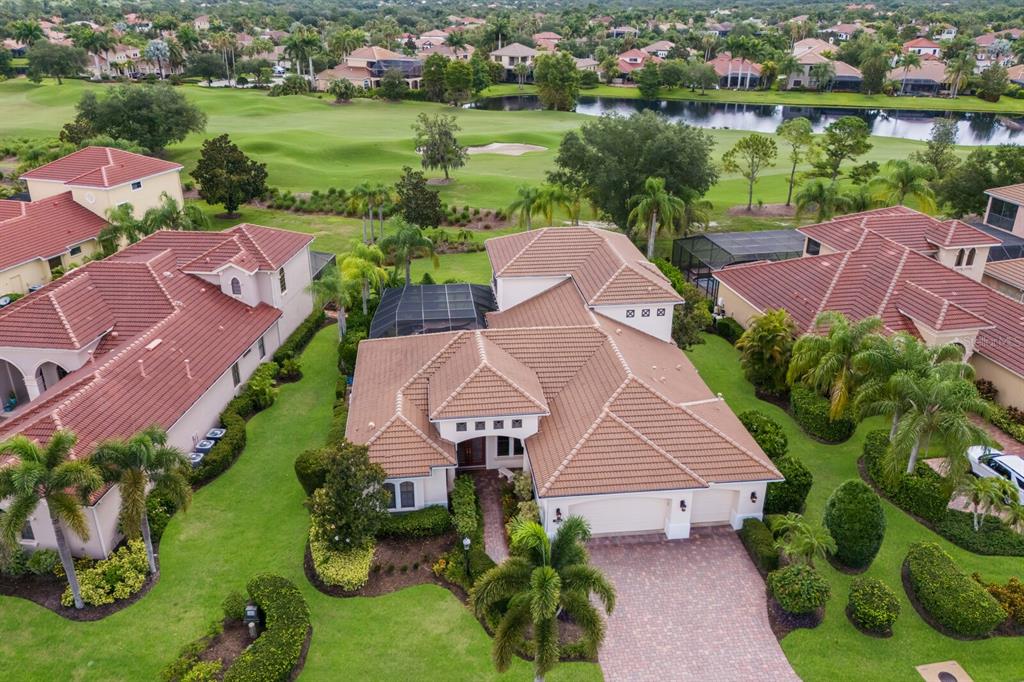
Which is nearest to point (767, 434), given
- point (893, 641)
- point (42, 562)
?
point (893, 641)

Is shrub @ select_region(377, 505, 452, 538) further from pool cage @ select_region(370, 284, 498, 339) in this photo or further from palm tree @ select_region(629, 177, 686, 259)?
palm tree @ select_region(629, 177, 686, 259)

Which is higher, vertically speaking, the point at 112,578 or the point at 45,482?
the point at 45,482

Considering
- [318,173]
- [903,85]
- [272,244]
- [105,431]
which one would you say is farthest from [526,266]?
[903,85]

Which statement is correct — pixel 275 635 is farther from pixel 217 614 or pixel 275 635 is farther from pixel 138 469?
pixel 138 469

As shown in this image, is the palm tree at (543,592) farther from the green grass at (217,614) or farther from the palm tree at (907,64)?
the palm tree at (907,64)

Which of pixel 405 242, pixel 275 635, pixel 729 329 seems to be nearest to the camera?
pixel 275 635

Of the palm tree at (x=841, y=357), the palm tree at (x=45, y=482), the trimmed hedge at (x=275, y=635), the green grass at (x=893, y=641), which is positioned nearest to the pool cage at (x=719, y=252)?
the palm tree at (x=841, y=357)

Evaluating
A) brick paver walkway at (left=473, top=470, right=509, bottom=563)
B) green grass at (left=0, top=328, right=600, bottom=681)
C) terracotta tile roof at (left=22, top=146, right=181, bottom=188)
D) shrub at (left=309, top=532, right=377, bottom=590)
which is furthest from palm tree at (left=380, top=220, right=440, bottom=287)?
terracotta tile roof at (left=22, top=146, right=181, bottom=188)

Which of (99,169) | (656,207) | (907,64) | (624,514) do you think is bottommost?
(624,514)
